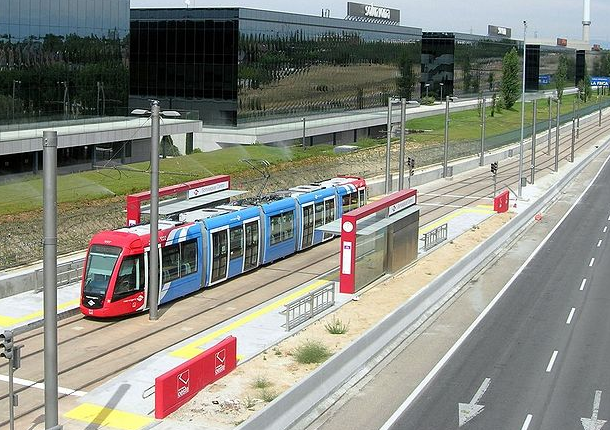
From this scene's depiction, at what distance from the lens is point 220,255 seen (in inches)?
1232

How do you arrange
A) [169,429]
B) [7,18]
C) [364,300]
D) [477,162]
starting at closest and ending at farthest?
[169,429] < [364,300] < [7,18] < [477,162]

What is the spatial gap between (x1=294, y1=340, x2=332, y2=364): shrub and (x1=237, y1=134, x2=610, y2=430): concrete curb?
25.8 inches

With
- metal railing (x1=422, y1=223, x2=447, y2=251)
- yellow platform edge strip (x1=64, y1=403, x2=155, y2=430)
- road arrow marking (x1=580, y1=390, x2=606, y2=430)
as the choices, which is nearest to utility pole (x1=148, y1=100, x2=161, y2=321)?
yellow platform edge strip (x1=64, y1=403, x2=155, y2=430)

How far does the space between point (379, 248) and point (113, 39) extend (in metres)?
36.0

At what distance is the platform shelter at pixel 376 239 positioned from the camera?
30328 mm

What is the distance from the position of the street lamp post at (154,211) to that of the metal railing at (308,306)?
392 cm

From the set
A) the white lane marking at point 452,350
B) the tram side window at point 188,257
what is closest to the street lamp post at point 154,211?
the tram side window at point 188,257

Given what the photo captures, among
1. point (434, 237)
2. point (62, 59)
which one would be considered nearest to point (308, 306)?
point (434, 237)

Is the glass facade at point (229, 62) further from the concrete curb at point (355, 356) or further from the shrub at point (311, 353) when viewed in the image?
the shrub at point (311, 353)

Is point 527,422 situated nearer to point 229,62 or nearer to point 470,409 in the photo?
point 470,409

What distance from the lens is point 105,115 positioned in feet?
204

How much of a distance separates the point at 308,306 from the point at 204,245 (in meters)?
4.04

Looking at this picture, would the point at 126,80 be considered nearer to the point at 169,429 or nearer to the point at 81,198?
the point at 81,198

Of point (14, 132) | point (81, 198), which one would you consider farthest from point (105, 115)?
point (81, 198)
